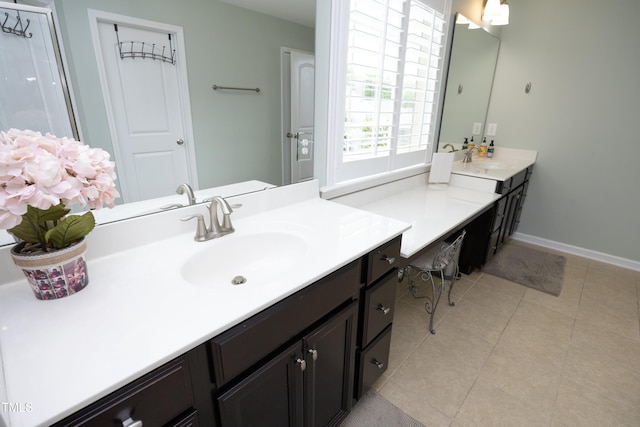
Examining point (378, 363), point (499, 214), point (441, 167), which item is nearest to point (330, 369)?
point (378, 363)

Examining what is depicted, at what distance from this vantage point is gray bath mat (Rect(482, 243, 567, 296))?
250 centimetres

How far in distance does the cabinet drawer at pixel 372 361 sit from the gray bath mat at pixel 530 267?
5.59 ft

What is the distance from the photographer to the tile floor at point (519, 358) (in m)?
1.45

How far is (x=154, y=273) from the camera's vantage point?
893 millimetres

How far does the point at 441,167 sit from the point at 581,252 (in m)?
1.87

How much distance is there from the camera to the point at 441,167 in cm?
245

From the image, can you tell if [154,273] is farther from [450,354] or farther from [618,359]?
[618,359]

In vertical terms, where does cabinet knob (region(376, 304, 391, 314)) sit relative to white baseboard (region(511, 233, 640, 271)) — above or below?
above

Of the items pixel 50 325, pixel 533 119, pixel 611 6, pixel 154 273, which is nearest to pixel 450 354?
pixel 154 273

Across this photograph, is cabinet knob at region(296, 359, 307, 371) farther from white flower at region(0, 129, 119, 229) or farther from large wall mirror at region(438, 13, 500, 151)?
large wall mirror at region(438, 13, 500, 151)

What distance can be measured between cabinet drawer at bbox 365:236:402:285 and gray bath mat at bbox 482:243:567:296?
6.01 feet

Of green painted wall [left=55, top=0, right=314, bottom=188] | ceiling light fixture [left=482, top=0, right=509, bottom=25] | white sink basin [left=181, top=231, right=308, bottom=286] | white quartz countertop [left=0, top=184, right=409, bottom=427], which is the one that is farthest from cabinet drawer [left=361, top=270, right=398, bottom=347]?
ceiling light fixture [left=482, top=0, right=509, bottom=25]

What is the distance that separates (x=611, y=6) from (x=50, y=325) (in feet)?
13.2

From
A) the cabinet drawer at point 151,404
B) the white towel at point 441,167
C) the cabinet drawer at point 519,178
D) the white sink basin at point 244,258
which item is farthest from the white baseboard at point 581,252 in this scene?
the cabinet drawer at point 151,404
